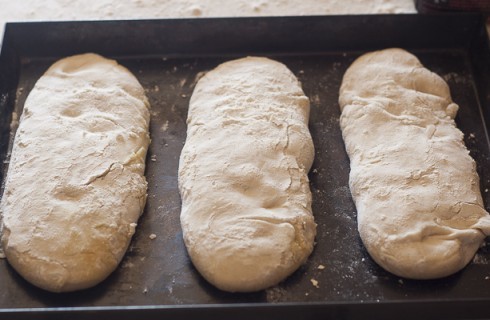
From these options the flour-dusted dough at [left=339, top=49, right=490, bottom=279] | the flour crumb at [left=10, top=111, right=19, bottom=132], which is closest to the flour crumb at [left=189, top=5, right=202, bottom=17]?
the flour-dusted dough at [left=339, top=49, right=490, bottom=279]

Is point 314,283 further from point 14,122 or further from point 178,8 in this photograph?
point 178,8

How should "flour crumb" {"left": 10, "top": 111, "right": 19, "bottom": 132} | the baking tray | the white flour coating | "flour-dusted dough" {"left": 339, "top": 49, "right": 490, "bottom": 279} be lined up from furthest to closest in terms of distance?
the white flour coating → "flour crumb" {"left": 10, "top": 111, "right": 19, "bottom": 132} → "flour-dusted dough" {"left": 339, "top": 49, "right": 490, "bottom": 279} → the baking tray

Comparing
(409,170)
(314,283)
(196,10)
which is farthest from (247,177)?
(196,10)

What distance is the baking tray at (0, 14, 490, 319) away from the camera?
1.39 meters

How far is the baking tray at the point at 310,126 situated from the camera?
1.39 m

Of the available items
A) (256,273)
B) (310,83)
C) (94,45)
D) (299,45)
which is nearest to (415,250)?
(256,273)

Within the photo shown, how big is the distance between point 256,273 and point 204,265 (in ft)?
0.44

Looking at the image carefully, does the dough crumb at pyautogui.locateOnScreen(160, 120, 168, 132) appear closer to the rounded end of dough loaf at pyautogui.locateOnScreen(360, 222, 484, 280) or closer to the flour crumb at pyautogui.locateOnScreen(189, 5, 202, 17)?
the flour crumb at pyautogui.locateOnScreen(189, 5, 202, 17)

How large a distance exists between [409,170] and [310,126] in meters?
0.41

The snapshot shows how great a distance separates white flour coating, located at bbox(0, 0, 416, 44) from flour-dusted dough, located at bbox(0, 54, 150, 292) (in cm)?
40

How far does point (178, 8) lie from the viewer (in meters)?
2.33

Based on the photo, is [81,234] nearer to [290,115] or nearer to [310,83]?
[290,115]

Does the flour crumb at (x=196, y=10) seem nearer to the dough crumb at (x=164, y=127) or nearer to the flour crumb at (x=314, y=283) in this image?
the dough crumb at (x=164, y=127)

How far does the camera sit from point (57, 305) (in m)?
1.49
